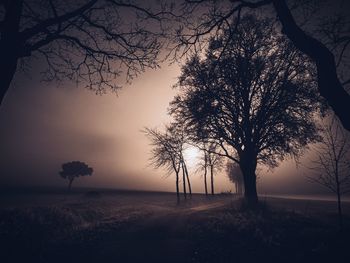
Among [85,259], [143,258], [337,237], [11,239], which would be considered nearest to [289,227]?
[337,237]

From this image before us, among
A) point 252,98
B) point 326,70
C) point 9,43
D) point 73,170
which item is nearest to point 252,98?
point 252,98

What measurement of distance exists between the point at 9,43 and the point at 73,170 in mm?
80370

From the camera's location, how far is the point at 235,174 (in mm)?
63094

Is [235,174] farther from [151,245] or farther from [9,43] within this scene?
[9,43]

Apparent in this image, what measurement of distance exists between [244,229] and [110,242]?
5789 mm

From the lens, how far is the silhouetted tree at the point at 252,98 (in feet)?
47.0

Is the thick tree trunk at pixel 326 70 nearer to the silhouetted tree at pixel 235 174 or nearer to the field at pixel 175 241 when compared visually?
the field at pixel 175 241

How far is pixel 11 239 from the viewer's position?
8.58 meters

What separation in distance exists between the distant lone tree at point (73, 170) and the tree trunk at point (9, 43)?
7987 centimetres

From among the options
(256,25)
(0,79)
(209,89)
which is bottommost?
(0,79)

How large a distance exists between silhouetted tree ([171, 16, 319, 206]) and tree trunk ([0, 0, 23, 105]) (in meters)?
9.96

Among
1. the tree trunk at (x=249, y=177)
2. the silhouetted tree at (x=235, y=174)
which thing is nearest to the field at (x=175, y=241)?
the tree trunk at (x=249, y=177)

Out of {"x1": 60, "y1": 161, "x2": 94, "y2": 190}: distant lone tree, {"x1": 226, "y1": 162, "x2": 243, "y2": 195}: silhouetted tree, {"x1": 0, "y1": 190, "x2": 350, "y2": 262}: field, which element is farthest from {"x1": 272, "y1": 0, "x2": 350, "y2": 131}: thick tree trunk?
{"x1": 60, "y1": 161, "x2": 94, "y2": 190}: distant lone tree

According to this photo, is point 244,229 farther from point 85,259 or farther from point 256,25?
point 256,25
